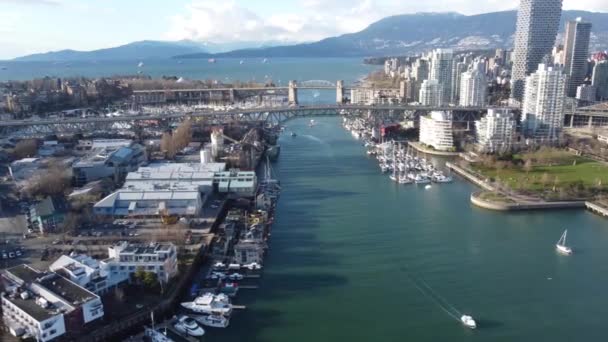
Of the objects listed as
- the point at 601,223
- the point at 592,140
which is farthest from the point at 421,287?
the point at 592,140

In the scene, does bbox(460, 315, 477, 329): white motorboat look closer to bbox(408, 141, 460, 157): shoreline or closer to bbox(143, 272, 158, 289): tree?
bbox(143, 272, 158, 289): tree

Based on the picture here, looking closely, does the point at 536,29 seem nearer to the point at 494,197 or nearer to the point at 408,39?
the point at 494,197

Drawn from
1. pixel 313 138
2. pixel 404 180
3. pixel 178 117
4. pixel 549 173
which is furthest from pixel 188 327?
pixel 313 138

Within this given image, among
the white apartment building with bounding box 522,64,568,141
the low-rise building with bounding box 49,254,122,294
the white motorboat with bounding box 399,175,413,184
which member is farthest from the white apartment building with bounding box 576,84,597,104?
the low-rise building with bounding box 49,254,122,294

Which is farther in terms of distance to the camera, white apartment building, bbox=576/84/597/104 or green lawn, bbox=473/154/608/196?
white apartment building, bbox=576/84/597/104

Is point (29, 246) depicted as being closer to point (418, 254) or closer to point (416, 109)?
point (418, 254)

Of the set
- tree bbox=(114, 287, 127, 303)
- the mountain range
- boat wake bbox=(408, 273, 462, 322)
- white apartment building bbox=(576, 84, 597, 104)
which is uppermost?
the mountain range
